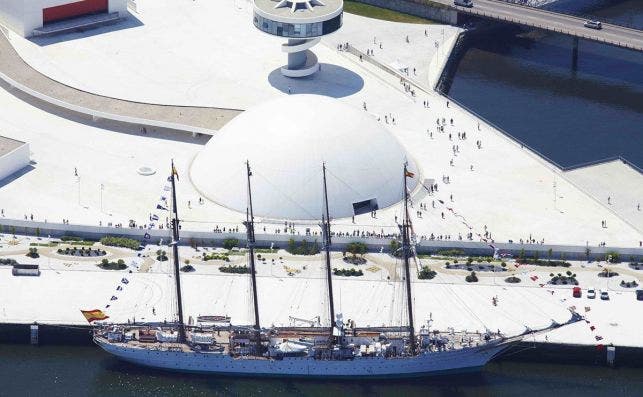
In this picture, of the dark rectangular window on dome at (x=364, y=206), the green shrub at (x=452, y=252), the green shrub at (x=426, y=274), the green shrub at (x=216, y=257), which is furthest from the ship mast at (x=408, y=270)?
the green shrub at (x=216, y=257)

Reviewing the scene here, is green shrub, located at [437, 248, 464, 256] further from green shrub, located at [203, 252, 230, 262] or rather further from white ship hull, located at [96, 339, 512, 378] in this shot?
green shrub, located at [203, 252, 230, 262]

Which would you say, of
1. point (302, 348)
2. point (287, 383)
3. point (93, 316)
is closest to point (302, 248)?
point (302, 348)

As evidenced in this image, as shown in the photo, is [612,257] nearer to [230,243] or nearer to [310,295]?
[310,295]

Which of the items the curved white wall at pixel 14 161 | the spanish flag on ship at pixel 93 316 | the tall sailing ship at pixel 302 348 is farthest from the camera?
the curved white wall at pixel 14 161

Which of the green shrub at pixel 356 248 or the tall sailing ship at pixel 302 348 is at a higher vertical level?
the green shrub at pixel 356 248

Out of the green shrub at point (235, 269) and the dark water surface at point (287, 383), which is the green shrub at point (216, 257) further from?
the dark water surface at point (287, 383)

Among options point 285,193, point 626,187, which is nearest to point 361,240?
point 285,193
